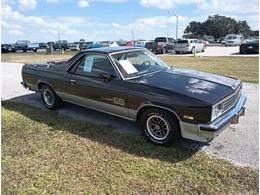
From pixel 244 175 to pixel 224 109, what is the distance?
3.51ft

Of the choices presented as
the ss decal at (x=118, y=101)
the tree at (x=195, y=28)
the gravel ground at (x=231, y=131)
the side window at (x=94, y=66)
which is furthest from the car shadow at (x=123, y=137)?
the tree at (x=195, y=28)

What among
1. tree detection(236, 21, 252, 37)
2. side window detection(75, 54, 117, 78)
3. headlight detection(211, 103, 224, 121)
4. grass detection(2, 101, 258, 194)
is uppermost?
tree detection(236, 21, 252, 37)

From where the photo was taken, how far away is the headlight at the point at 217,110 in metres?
3.95

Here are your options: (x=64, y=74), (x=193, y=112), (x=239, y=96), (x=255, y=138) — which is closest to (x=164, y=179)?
(x=193, y=112)

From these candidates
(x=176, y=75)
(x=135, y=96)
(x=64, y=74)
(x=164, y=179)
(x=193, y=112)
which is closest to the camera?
(x=164, y=179)

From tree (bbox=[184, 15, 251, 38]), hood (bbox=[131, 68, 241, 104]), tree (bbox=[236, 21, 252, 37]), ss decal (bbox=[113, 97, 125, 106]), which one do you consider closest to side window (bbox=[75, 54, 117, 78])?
ss decal (bbox=[113, 97, 125, 106])

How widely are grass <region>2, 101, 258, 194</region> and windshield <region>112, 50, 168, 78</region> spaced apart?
112 centimetres

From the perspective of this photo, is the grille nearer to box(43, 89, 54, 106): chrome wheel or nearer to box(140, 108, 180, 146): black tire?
box(140, 108, 180, 146): black tire

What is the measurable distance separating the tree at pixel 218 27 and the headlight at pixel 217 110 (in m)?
105

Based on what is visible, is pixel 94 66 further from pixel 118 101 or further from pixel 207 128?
pixel 207 128

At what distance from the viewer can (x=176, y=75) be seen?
5.00 m

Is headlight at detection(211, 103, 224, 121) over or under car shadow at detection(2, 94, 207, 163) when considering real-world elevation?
over

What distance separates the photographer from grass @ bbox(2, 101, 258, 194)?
11.1 ft

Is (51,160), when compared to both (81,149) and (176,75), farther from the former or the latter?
(176,75)
